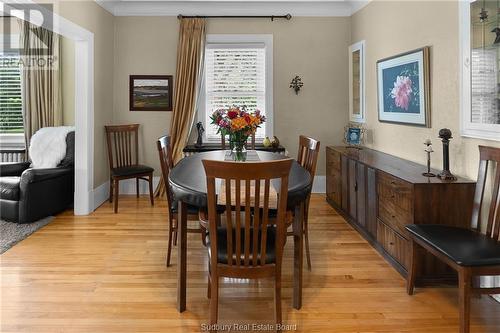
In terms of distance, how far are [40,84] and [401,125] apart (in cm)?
496

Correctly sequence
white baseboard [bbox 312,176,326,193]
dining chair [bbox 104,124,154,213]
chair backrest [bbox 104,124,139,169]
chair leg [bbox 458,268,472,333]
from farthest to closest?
white baseboard [bbox 312,176,326,193], chair backrest [bbox 104,124,139,169], dining chair [bbox 104,124,154,213], chair leg [bbox 458,268,472,333]

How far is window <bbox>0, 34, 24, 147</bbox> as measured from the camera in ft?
20.1

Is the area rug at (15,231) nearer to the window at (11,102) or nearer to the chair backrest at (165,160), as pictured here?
the chair backrest at (165,160)

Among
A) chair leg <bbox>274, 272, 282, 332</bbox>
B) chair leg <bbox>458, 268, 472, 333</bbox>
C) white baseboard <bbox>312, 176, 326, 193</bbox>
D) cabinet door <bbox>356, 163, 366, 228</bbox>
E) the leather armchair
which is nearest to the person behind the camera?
chair leg <bbox>458, 268, 472, 333</bbox>

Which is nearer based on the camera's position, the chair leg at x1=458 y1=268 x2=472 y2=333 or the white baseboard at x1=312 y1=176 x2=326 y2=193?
the chair leg at x1=458 y1=268 x2=472 y2=333

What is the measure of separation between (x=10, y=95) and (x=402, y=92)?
5.63m

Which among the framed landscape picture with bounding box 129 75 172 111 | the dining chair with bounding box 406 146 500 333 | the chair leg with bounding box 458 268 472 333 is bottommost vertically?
the chair leg with bounding box 458 268 472 333

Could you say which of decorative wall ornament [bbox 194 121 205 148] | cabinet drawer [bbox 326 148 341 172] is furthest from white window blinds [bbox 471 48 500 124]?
decorative wall ornament [bbox 194 121 205 148]

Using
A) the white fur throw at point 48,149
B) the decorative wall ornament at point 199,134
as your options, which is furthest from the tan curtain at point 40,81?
the decorative wall ornament at point 199,134

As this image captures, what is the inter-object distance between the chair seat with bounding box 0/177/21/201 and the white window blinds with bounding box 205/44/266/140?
262 cm

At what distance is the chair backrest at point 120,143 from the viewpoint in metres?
5.46

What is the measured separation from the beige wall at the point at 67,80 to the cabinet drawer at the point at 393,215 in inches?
182

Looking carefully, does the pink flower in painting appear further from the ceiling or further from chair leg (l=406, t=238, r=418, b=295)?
the ceiling

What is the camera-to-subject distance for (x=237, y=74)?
586 cm
